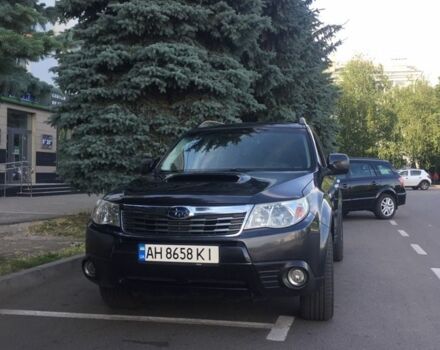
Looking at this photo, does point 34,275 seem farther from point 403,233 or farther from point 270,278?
point 403,233

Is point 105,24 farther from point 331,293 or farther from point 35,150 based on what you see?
point 35,150

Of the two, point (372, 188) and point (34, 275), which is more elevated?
point (372, 188)

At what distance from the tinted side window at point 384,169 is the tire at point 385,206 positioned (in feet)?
2.01

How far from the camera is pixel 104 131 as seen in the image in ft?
37.0

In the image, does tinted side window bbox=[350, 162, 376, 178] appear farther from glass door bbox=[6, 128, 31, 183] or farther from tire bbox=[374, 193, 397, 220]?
glass door bbox=[6, 128, 31, 183]

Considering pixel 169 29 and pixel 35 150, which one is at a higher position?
pixel 169 29

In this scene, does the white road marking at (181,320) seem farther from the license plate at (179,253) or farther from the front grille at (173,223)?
the front grille at (173,223)

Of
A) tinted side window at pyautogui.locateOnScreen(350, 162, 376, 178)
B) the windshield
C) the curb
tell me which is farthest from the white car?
the windshield

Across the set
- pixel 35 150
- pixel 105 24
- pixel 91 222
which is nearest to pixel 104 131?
pixel 105 24

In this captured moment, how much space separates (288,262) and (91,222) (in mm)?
1817

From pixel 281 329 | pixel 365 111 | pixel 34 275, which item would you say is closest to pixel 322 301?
pixel 281 329

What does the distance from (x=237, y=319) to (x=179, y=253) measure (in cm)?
107

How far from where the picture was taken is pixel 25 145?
24891mm

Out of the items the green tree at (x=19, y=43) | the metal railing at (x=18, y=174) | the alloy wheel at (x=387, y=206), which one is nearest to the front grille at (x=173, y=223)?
the green tree at (x=19, y=43)
